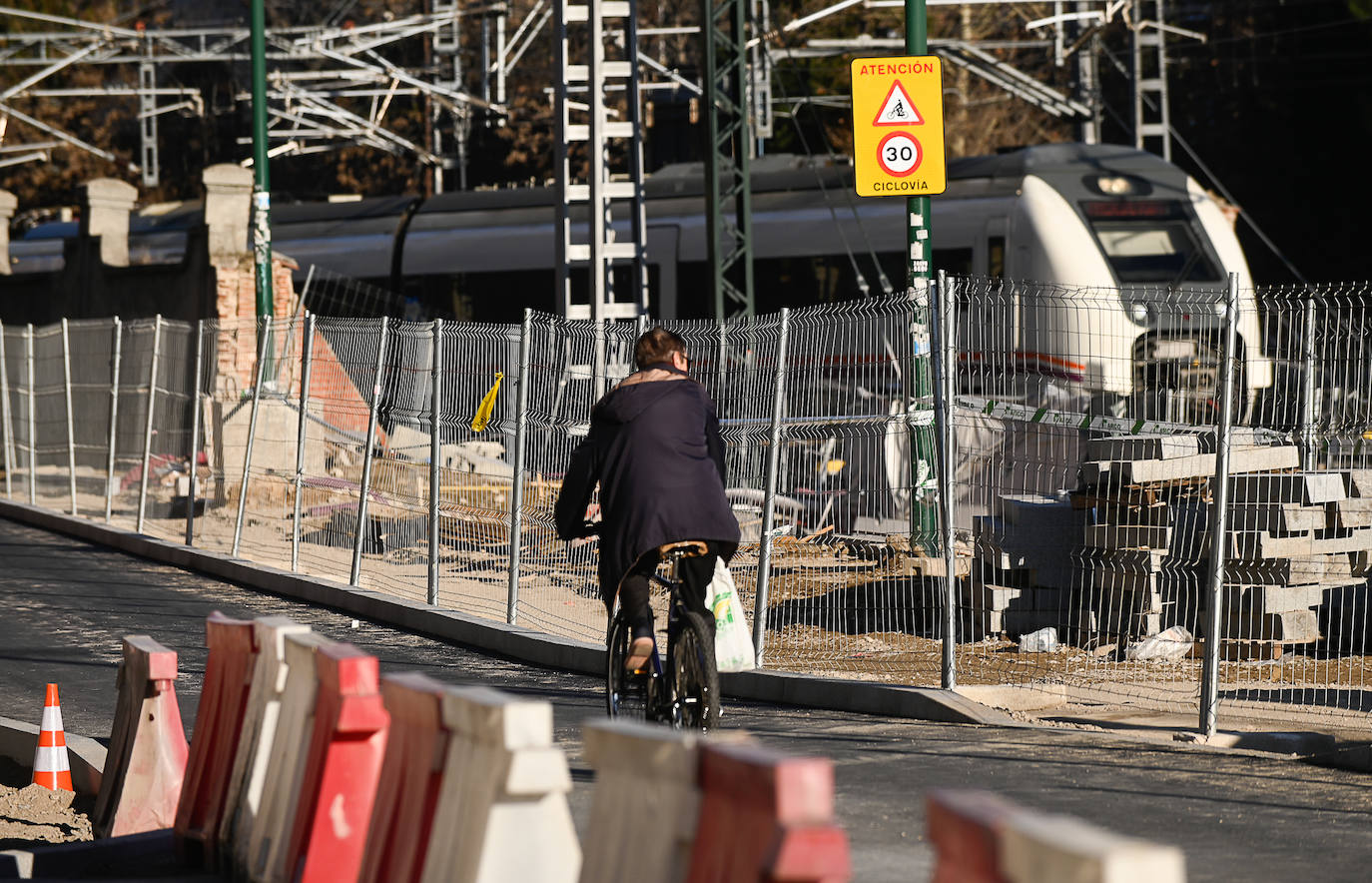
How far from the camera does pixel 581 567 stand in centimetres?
1280

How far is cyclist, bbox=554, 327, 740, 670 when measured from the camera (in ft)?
24.5

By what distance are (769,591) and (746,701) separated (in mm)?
1114

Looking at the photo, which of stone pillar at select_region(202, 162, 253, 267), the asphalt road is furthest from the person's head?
stone pillar at select_region(202, 162, 253, 267)

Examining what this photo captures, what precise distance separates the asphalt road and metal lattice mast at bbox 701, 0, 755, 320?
848 cm

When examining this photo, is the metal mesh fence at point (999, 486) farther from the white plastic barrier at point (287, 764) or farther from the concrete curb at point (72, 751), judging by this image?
the white plastic barrier at point (287, 764)

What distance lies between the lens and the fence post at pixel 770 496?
417 inches

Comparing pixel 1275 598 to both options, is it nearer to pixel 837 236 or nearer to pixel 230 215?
pixel 837 236

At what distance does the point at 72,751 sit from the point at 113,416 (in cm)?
1229

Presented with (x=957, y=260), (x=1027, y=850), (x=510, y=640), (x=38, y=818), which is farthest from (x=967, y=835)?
(x=957, y=260)

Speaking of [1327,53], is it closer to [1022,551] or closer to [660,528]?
[1022,551]

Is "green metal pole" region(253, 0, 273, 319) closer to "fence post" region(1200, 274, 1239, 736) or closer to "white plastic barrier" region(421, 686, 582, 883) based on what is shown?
"fence post" region(1200, 274, 1239, 736)

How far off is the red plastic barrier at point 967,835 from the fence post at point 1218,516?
18.0 ft

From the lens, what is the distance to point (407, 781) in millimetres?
4840

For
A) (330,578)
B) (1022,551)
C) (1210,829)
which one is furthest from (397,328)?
(1210,829)
